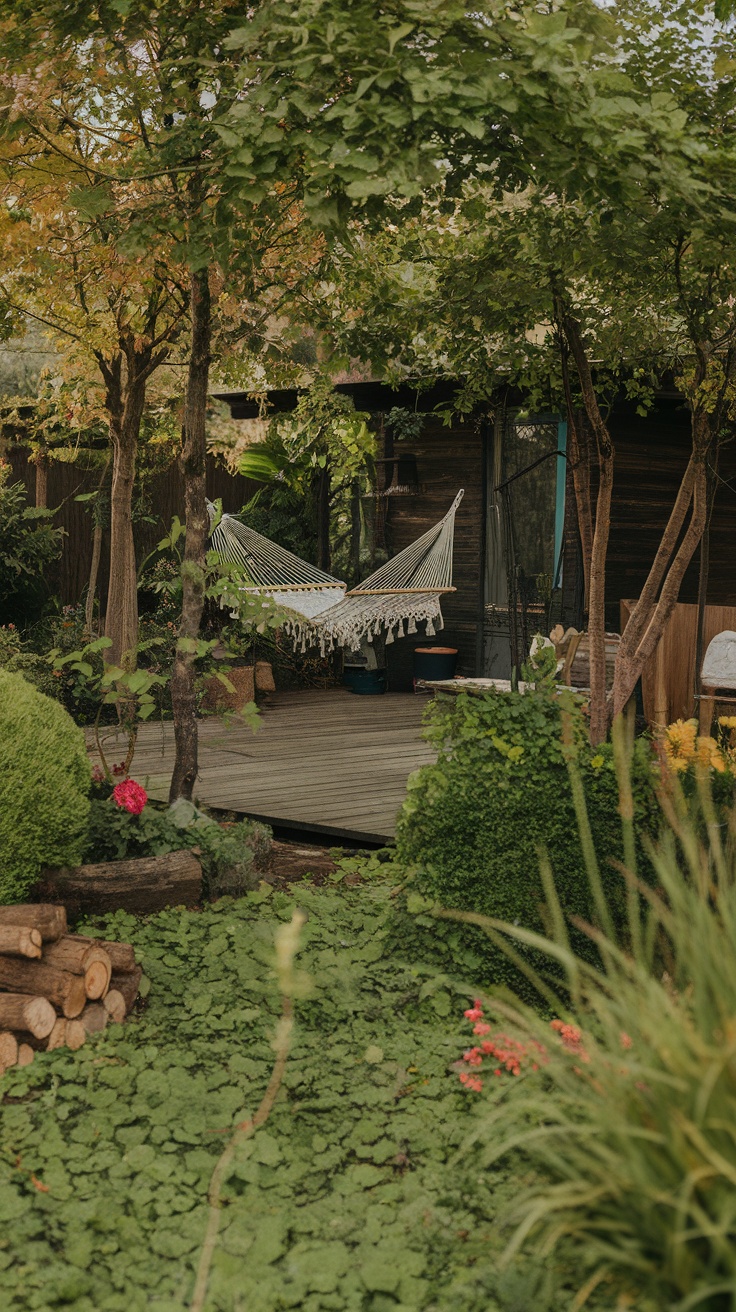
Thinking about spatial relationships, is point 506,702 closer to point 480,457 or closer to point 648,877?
point 648,877

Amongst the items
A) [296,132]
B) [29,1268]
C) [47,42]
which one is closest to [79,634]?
[47,42]

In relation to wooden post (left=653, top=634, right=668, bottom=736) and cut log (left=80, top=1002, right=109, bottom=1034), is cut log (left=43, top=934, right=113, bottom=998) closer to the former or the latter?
cut log (left=80, top=1002, right=109, bottom=1034)

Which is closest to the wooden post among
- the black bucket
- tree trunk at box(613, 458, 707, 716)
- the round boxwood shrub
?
tree trunk at box(613, 458, 707, 716)

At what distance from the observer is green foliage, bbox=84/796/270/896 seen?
371 cm

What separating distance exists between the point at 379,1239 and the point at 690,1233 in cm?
93

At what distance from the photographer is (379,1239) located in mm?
2090

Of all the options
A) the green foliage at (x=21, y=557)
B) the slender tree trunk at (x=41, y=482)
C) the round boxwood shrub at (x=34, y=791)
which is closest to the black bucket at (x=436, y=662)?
the green foliage at (x=21, y=557)

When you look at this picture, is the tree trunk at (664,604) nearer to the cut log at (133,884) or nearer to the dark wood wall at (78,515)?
the cut log at (133,884)

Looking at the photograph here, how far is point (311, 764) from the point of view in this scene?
581cm

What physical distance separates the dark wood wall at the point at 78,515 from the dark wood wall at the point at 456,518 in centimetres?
179

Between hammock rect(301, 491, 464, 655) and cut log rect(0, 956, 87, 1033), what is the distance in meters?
4.48

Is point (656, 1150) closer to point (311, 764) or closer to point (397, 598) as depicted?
point (311, 764)

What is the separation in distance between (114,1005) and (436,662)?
18.8 feet

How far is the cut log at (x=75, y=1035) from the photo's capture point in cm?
274
